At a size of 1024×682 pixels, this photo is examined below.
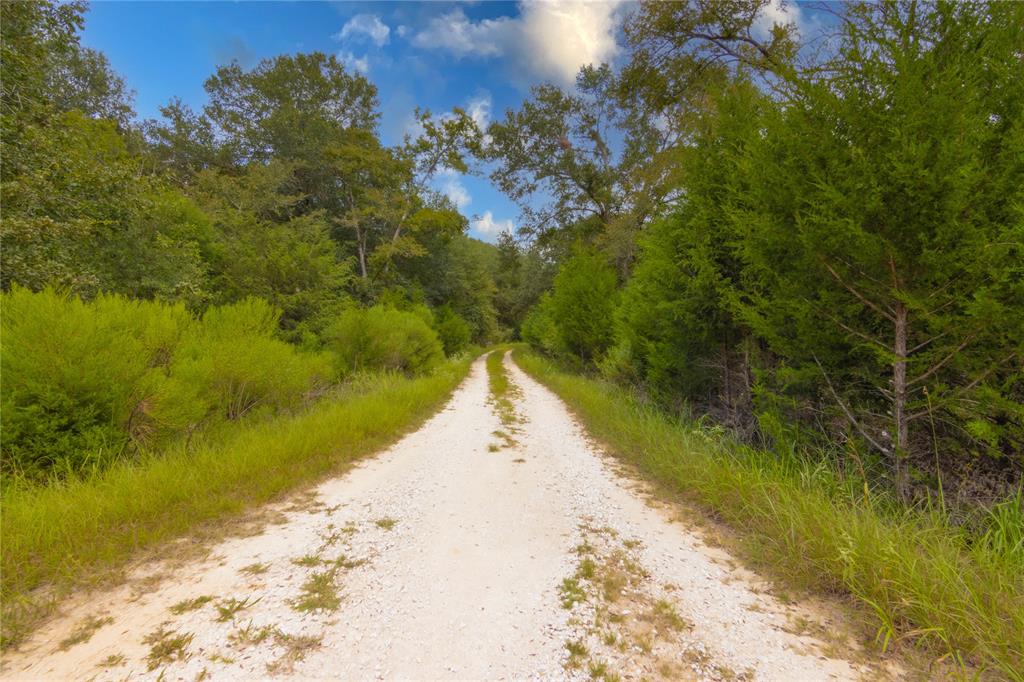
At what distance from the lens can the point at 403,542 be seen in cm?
312

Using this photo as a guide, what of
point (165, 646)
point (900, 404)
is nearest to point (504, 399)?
point (900, 404)

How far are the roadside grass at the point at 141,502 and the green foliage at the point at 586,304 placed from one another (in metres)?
10.2

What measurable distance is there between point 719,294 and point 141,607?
679 cm

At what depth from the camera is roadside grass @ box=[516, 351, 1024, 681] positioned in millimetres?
1943

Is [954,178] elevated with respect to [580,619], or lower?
elevated

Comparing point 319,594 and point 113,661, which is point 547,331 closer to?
point 319,594

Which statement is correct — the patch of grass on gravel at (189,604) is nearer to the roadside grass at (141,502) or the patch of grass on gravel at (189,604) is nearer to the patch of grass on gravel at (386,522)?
the roadside grass at (141,502)

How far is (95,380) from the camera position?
3.79 metres

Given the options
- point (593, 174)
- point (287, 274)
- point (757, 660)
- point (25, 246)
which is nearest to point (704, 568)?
point (757, 660)

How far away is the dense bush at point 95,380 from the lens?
352cm

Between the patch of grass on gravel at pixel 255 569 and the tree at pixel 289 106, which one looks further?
the tree at pixel 289 106

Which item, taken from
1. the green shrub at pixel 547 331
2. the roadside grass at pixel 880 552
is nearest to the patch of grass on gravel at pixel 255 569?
the roadside grass at pixel 880 552

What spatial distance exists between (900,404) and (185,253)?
15.4 metres

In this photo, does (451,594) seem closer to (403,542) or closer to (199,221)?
(403,542)
